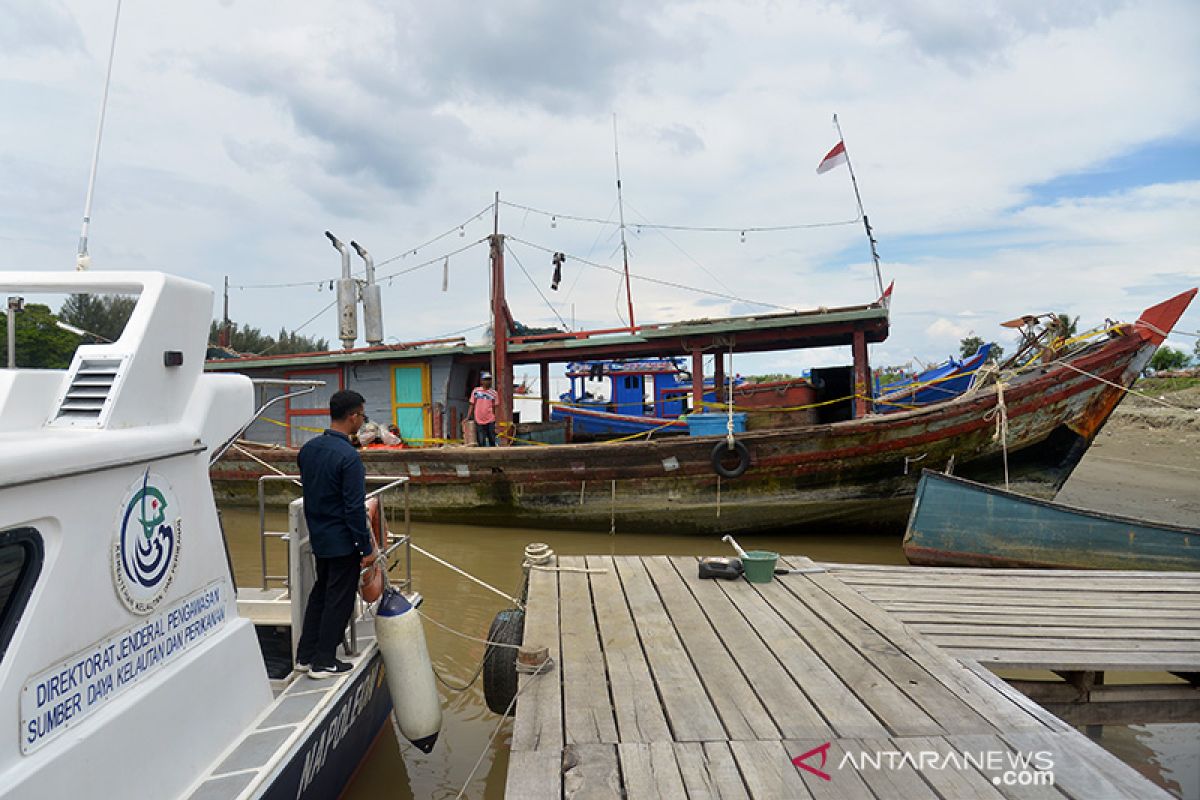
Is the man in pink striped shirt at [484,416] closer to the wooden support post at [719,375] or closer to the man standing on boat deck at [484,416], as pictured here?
the man standing on boat deck at [484,416]

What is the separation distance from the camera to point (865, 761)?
8.01 feet

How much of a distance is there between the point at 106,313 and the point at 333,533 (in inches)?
126

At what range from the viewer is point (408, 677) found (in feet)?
12.0

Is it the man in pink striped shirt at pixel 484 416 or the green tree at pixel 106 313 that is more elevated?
the green tree at pixel 106 313

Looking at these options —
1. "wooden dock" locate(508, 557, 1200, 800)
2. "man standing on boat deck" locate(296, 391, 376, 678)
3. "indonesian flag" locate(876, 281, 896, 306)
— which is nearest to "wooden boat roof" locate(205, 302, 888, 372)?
"indonesian flag" locate(876, 281, 896, 306)

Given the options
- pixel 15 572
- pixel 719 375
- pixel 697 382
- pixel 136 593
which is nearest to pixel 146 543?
pixel 136 593

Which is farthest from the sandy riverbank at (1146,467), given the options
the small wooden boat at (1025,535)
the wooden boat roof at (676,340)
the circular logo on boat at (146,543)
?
the circular logo on boat at (146,543)

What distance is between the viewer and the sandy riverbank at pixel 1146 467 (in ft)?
44.8

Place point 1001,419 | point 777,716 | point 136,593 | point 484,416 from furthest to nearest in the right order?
point 484,416, point 1001,419, point 777,716, point 136,593

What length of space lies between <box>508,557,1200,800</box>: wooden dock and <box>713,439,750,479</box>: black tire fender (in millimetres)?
5664

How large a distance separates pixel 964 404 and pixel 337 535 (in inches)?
347

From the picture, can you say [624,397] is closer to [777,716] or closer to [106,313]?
[106,313]

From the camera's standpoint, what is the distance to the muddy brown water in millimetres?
4164

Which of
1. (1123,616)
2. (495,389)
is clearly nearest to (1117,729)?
(1123,616)
